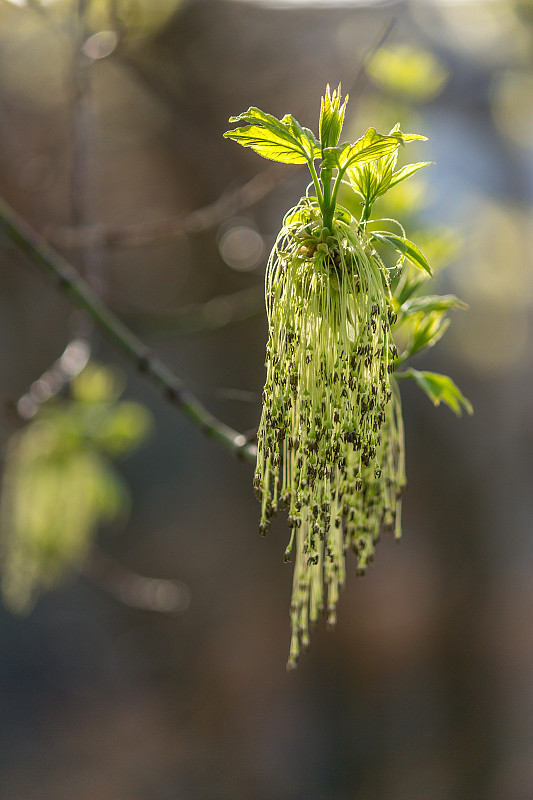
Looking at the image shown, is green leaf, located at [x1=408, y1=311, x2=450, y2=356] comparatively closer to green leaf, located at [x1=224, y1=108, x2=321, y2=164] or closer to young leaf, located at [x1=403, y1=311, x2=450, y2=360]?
young leaf, located at [x1=403, y1=311, x2=450, y2=360]

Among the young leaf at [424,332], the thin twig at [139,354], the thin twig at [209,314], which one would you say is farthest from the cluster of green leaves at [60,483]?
the young leaf at [424,332]

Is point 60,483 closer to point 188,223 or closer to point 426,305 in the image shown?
point 188,223

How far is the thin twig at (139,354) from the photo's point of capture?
1.63 ft

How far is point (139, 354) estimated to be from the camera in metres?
0.60

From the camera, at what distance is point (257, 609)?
8.51ft

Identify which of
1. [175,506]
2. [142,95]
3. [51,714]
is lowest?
[51,714]

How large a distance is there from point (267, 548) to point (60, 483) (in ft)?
5.45

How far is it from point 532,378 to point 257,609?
1.48 m

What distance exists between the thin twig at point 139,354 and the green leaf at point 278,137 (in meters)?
0.19

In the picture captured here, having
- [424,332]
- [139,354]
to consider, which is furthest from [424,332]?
[139,354]

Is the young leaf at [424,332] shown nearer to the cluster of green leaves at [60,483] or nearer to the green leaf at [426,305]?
the green leaf at [426,305]

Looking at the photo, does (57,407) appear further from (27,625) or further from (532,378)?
(532,378)

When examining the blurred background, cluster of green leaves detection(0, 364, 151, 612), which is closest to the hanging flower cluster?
cluster of green leaves detection(0, 364, 151, 612)

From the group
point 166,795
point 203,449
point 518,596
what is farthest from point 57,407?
point 518,596
